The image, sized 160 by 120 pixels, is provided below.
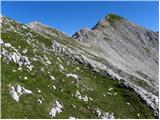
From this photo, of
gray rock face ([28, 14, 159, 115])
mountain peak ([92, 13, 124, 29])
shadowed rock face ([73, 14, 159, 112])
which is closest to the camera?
gray rock face ([28, 14, 159, 115])

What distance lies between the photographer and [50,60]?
3862 centimetres

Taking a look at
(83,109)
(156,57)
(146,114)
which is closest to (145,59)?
(156,57)

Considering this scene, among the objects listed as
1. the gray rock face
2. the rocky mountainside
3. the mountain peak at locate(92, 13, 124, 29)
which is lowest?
the rocky mountainside

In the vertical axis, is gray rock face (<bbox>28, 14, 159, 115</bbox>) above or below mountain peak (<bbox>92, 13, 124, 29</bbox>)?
below

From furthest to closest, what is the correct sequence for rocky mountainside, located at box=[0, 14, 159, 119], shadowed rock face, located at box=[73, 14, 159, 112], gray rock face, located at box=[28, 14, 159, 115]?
shadowed rock face, located at box=[73, 14, 159, 112] < gray rock face, located at box=[28, 14, 159, 115] < rocky mountainside, located at box=[0, 14, 159, 119]

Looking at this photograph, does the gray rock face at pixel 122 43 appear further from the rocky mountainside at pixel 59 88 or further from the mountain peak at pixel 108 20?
the rocky mountainside at pixel 59 88

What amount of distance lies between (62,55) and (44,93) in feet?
51.5

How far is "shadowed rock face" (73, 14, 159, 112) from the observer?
83675 mm

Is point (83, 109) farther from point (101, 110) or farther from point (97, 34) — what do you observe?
point (97, 34)

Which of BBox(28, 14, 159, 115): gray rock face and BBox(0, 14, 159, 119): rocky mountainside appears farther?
BBox(28, 14, 159, 115): gray rock face

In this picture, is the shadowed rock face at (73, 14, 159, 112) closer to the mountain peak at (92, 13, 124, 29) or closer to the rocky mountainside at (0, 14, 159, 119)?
the mountain peak at (92, 13, 124, 29)

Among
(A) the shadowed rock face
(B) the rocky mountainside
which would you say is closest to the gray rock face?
(A) the shadowed rock face

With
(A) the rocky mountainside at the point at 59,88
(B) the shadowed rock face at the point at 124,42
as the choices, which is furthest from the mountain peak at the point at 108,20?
(A) the rocky mountainside at the point at 59,88

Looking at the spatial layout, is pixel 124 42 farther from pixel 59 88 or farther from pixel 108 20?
pixel 59 88
